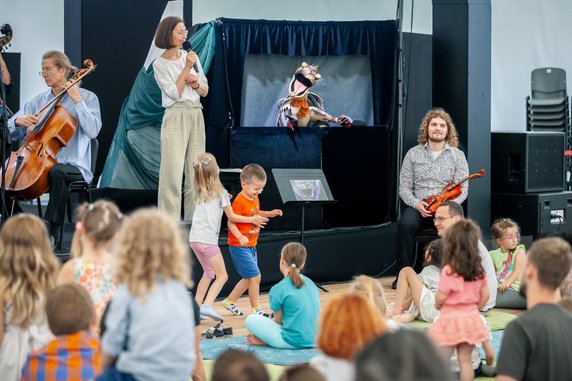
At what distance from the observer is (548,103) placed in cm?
1292

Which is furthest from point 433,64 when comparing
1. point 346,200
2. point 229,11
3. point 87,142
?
point 87,142

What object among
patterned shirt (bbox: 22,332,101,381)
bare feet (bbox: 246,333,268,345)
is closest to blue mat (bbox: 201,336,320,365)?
bare feet (bbox: 246,333,268,345)

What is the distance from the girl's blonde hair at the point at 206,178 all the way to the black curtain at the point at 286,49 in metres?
1.99

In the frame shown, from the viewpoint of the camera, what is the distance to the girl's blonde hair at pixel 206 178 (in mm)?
6852

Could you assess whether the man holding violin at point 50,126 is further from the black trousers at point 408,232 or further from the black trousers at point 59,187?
the black trousers at point 408,232

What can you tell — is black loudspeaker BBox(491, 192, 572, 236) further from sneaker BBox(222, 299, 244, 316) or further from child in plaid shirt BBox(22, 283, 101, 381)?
child in plaid shirt BBox(22, 283, 101, 381)

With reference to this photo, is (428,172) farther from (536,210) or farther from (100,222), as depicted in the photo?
(100,222)

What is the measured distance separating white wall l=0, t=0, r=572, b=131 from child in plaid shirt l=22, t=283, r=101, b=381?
6.57m

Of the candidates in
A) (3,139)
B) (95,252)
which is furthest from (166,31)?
(95,252)

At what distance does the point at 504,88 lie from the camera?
42.2 feet

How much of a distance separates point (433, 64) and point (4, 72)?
377 cm

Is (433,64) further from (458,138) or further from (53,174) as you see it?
(53,174)

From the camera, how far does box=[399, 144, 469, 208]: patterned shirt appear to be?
8406mm

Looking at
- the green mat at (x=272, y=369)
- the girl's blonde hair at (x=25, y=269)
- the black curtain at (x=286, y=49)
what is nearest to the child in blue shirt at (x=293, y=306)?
the green mat at (x=272, y=369)
